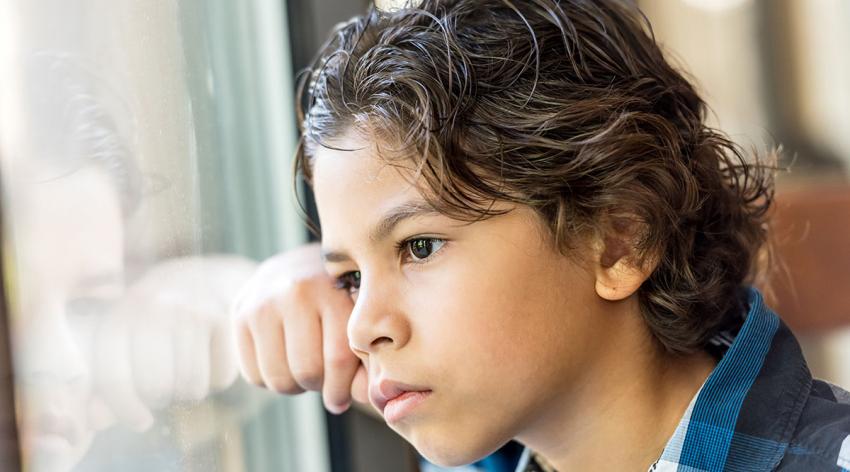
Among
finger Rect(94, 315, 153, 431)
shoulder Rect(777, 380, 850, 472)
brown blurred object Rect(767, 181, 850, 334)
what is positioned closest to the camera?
finger Rect(94, 315, 153, 431)

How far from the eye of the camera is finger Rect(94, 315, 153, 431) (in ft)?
2.25

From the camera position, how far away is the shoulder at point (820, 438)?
0.80 m

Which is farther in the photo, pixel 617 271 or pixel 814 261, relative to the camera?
pixel 814 261

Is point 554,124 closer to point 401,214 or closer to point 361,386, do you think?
point 401,214

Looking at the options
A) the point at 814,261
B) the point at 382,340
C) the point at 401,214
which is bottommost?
the point at 814,261

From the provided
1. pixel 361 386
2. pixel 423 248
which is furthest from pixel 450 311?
pixel 361 386

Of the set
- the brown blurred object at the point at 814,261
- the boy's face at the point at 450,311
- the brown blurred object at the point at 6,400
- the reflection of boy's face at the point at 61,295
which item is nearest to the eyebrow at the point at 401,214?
the boy's face at the point at 450,311

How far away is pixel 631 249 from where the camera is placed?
3.03 feet

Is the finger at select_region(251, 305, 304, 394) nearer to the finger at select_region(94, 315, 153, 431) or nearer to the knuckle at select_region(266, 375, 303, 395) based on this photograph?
the knuckle at select_region(266, 375, 303, 395)

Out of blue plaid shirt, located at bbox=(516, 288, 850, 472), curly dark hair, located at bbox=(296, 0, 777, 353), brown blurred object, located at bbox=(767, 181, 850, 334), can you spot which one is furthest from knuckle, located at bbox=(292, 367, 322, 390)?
brown blurred object, located at bbox=(767, 181, 850, 334)

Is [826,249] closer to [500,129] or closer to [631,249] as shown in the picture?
[631,249]

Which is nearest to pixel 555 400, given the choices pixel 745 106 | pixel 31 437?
pixel 31 437

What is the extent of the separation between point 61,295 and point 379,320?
29cm

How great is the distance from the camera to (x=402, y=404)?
2.79 ft
